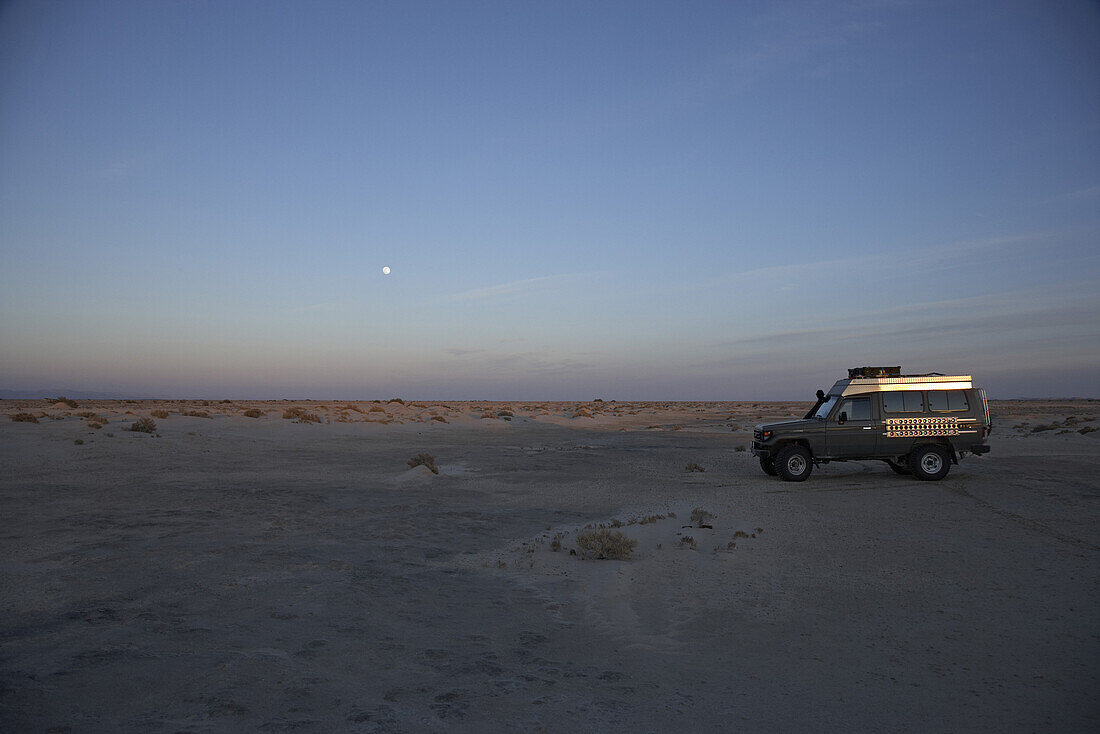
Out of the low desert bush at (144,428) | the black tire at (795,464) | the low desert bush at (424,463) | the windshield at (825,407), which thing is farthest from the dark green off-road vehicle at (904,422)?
the low desert bush at (144,428)

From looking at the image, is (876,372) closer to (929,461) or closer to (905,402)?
(905,402)

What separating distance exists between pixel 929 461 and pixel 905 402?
179cm

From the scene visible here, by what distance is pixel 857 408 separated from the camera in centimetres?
1778

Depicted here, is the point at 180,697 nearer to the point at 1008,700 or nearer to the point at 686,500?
the point at 1008,700

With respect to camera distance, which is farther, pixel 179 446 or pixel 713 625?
pixel 179 446

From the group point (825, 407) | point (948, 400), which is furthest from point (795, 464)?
point (948, 400)

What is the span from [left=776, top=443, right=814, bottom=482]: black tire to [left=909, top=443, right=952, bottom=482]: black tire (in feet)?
9.11

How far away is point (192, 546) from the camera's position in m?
9.93

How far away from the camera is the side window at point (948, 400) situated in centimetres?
1762

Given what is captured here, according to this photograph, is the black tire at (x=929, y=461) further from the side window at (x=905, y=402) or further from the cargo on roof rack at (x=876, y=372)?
the cargo on roof rack at (x=876, y=372)

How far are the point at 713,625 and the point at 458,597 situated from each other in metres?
3.07

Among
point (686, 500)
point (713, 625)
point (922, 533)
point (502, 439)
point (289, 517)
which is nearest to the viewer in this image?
point (713, 625)

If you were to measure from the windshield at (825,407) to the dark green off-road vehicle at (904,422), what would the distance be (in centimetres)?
16

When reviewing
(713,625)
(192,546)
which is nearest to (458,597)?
(713,625)
